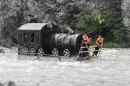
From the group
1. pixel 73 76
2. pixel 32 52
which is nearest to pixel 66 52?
pixel 32 52

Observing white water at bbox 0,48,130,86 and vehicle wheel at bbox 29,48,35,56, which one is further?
vehicle wheel at bbox 29,48,35,56

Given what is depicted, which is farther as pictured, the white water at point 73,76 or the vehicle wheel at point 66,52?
the vehicle wheel at point 66,52

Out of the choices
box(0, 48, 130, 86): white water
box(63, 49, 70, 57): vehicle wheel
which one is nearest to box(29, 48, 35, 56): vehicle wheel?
box(63, 49, 70, 57): vehicle wheel

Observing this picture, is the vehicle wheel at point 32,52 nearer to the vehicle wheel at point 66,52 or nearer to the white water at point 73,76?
the vehicle wheel at point 66,52

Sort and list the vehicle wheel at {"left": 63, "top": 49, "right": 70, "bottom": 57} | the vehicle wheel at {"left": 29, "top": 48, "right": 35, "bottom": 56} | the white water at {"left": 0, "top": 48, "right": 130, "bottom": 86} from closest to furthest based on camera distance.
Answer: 1. the white water at {"left": 0, "top": 48, "right": 130, "bottom": 86}
2. the vehicle wheel at {"left": 63, "top": 49, "right": 70, "bottom": 57}
3. the vehicle wheel at {"left": 29, "top": 48, "right": 35, "bottom": 56}

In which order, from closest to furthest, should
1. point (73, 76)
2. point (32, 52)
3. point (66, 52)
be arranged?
point (73, 76) < point (66, 52) < point (32, 52)

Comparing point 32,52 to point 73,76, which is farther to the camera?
point 32,52

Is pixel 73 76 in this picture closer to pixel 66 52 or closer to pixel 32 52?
pixel 66 52

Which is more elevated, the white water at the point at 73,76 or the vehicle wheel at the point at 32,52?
the vehicle wheel at the point at 32,52

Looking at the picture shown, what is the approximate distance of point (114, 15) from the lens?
4644 cm

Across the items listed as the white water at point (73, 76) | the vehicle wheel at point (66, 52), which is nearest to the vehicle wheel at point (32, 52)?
the vehicle wheel at point (66, 52)

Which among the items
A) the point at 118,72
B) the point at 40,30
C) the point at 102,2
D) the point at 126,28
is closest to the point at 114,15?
the point at 126,28

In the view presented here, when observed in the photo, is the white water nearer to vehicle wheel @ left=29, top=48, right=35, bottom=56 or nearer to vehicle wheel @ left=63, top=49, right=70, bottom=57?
vehicle wheel @ left=63, top=49, right=70, bottom=57

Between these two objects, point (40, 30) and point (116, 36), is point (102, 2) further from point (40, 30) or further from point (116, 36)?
point (116, 36)
